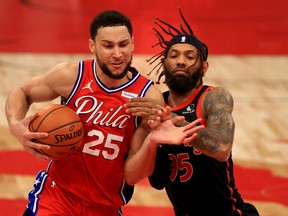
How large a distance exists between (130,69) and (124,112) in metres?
0.40

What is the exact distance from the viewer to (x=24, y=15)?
41.8 ft

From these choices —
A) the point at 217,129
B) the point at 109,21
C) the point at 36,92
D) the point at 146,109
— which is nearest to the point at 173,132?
the point at 146,109

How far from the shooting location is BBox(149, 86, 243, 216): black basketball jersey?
4812 millimetres

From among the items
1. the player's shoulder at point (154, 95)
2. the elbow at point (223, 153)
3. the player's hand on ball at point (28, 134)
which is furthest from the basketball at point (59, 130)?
the elbow at point (223, 153)

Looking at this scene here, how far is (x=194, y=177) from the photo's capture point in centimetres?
483

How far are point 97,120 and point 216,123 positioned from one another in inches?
33.5

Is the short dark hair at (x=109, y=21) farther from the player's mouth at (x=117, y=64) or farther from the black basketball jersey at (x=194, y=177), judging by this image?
the black basketball jersey at (x=194, y=177)

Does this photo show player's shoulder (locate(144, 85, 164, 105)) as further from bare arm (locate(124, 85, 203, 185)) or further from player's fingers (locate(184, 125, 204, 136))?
player's fingers (locate(184, 125, 204, 136))

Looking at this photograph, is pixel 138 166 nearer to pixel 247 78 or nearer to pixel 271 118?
pixel 271 118

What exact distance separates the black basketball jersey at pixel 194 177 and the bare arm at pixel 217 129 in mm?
142

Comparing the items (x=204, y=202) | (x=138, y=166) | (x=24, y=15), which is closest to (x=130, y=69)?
(x=138, y=166)

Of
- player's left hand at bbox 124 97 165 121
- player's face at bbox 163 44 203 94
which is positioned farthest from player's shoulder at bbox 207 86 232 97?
player's left hand at bbox 124 97 165 121

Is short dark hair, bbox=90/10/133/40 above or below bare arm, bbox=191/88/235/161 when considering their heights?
above

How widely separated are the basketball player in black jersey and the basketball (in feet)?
2.45
